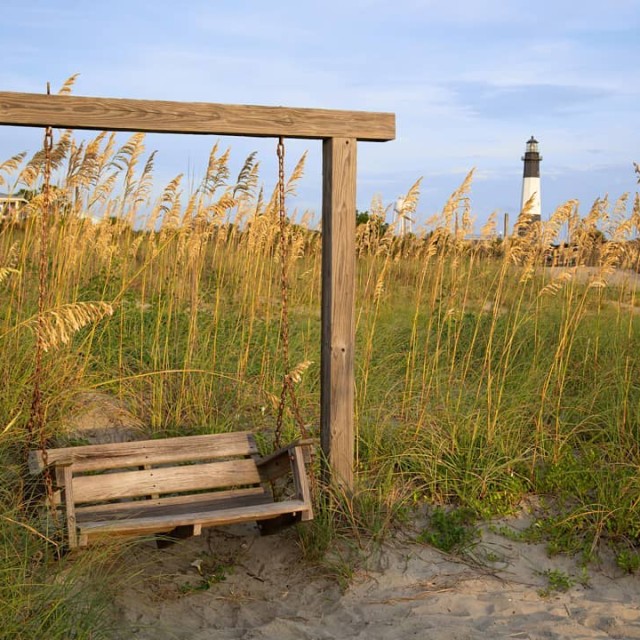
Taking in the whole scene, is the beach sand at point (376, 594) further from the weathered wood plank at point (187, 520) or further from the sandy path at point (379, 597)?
the weathered wood plank at point (187, 520)

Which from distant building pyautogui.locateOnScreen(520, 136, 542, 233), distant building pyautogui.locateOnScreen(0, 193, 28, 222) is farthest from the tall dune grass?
distant building pyautogui.locateOnScreen(520, 136, 542, 233)

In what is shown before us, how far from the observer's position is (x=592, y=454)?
15.8 ft

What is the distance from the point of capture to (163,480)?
4344mm

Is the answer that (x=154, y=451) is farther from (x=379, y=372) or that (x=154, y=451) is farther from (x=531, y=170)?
(x=531, y=170)

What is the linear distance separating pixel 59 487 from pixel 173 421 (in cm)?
139

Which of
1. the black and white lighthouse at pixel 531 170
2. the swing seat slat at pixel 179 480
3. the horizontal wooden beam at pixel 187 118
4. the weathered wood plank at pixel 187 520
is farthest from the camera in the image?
the black and white lighthouse at pixel 531 170

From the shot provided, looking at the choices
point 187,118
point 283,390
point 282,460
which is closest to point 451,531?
point 282,460

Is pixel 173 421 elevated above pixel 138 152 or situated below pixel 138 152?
below

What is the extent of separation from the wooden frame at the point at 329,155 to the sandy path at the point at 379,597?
0.56 m

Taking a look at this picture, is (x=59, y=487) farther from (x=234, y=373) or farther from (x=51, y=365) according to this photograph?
(x=234, y=373)

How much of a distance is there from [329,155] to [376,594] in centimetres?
221

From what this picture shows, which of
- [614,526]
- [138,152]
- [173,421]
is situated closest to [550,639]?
[614,526]

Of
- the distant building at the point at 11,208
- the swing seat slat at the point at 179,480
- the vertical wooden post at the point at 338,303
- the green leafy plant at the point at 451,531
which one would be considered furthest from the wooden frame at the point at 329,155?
the distant building at the point at 11,208

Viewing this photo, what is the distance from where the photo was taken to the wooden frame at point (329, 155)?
4035mm
